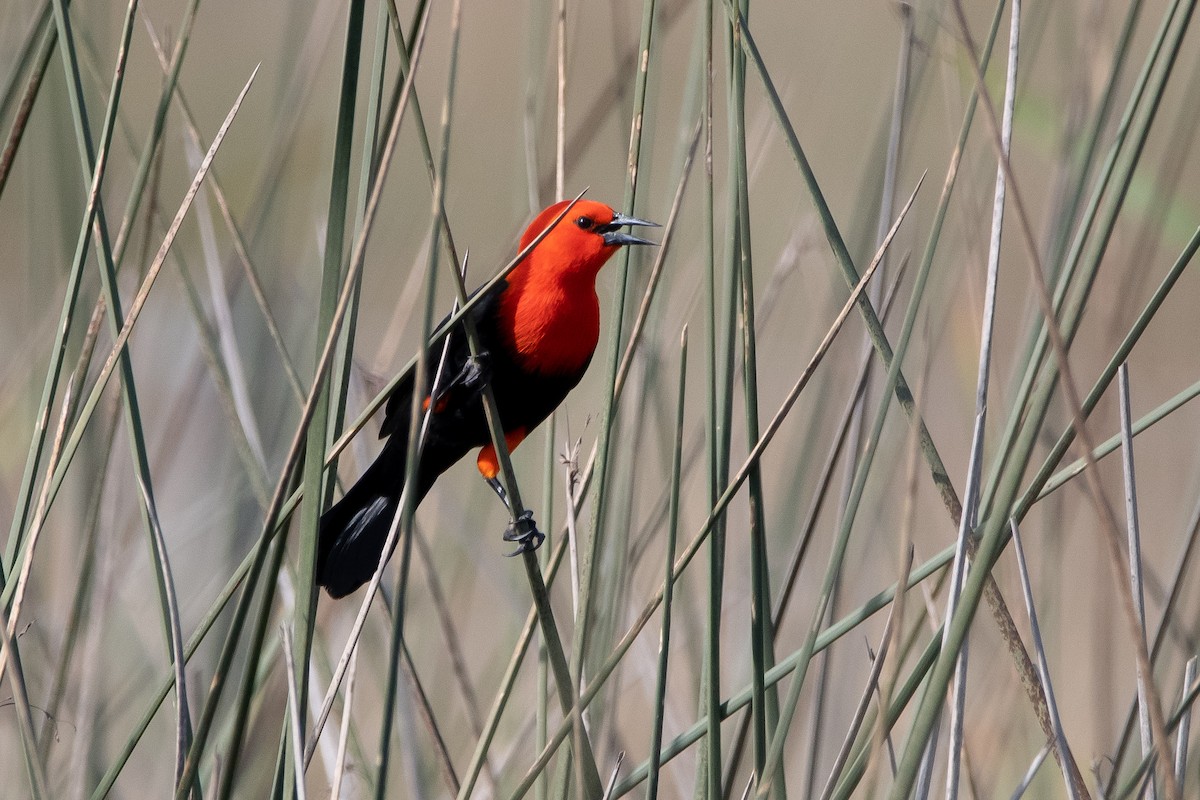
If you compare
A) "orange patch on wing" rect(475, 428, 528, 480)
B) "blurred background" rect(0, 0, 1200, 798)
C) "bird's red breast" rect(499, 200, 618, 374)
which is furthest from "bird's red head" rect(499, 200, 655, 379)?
"orange patch on wing" rect(475, 428, 528, 480)

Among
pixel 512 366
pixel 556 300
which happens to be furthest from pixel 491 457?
pixel 556 300

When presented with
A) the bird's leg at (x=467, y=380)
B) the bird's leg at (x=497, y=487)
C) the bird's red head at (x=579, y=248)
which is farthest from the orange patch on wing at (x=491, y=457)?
the bird's red head at (x=579, y=248)

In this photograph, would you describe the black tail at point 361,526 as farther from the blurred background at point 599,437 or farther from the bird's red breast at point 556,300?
the bird's red breast at point 556,300

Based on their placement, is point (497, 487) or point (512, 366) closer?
point (512, 366)

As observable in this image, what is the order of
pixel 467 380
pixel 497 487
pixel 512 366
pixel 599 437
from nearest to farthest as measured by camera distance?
pixel 599 437 → pixel 467 380 → pixel 512 366 → pixel 497 487

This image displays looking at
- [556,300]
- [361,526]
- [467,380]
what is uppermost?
[556,300]

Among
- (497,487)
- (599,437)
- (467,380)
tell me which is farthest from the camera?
(497,487)

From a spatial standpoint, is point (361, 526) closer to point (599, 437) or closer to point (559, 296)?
point (559, 296)

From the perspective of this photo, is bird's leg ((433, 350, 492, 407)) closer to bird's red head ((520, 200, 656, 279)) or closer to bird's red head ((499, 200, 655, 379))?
bird's red head ((499, 200, 655, 379))

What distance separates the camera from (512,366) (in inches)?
80.4

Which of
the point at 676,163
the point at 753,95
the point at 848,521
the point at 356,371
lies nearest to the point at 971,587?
the point at 848,521

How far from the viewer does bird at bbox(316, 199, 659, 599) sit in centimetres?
195

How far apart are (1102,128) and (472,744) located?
1.59 metres

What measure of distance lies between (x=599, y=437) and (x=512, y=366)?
84cm
